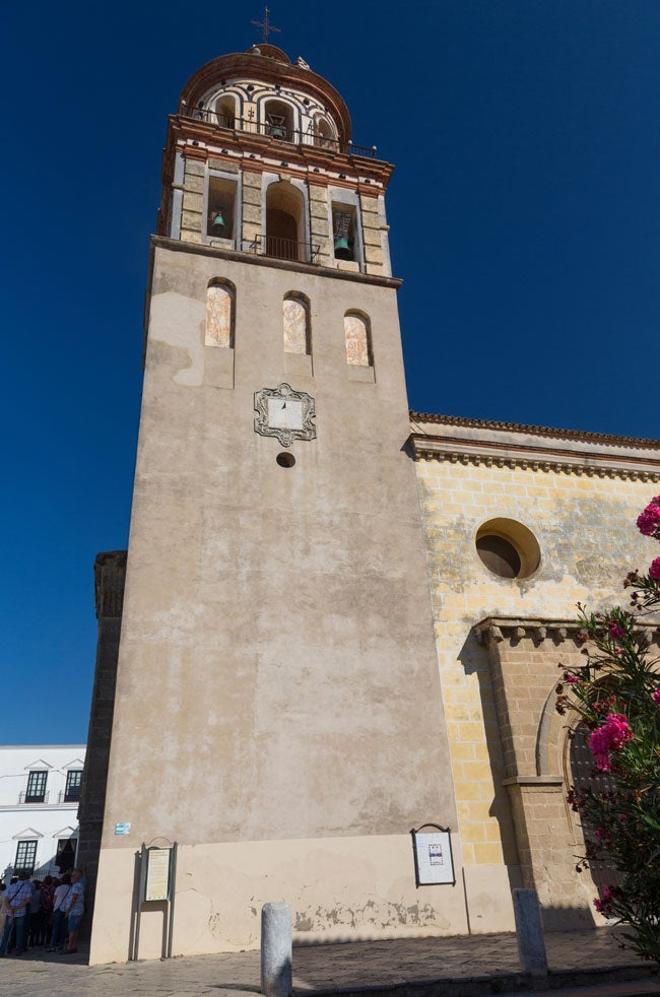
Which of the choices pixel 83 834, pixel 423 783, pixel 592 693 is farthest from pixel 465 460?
pixel 83 834

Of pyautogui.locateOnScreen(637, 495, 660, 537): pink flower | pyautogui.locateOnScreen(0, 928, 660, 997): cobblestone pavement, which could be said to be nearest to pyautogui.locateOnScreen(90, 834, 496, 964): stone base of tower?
pyautogui.locateOnScreen(0, 928, 660, 997): cobblestone pavement

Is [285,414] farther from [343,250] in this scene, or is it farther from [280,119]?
[280,119]

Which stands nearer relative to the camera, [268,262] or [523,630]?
[523,630]

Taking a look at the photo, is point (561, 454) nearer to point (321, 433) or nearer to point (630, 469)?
point (630, 469)

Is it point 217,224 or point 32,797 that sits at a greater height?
point 217,224

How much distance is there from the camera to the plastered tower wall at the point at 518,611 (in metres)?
9.74

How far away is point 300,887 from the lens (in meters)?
9.04

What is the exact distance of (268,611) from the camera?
1066 centimetres

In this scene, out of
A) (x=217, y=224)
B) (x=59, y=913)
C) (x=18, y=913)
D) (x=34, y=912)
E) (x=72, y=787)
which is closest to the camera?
(x=59, y=913)

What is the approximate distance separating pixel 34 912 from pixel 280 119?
18498 mm

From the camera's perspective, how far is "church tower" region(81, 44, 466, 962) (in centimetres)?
904

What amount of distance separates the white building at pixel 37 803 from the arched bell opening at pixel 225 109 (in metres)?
33.3

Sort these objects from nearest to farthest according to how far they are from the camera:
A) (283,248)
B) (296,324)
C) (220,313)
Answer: (220,313), (296,324), (283,248)

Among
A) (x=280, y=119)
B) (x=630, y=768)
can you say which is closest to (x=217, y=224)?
(x=280, y=119)
